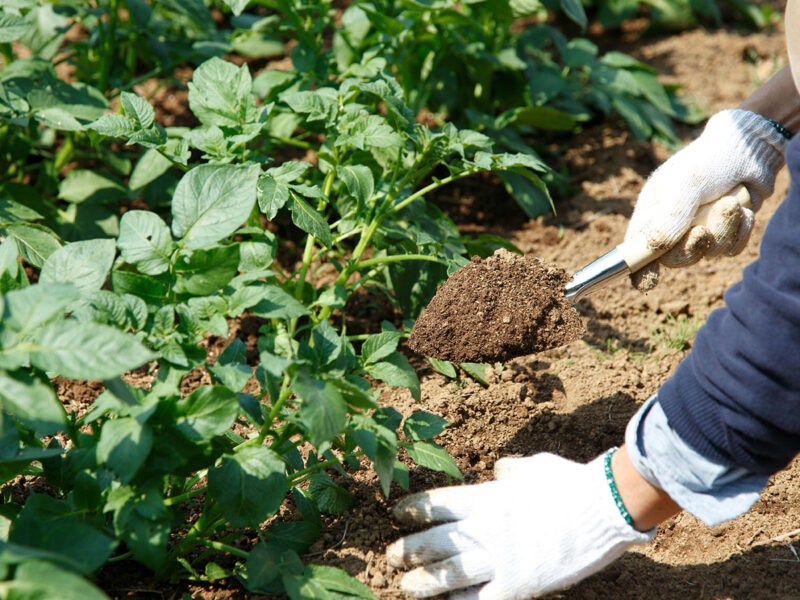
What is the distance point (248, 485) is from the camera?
45.8 inches

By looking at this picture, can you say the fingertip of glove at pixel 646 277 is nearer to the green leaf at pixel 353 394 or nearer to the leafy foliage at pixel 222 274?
the leafy foliage at pixel 222 274

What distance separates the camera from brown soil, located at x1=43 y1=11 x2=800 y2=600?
4.80ft

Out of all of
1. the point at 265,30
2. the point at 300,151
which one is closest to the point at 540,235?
the point at 300,151

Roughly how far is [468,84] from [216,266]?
65.5 inches

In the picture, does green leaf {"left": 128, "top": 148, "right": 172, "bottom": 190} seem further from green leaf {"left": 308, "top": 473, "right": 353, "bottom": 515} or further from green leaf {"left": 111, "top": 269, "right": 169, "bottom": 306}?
green leaf {"left": 308, "top": 473, "right": 353, "bottom": 515}

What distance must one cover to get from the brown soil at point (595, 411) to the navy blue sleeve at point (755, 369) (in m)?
0.48

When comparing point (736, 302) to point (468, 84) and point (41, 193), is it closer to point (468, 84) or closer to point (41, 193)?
point (468, 84)

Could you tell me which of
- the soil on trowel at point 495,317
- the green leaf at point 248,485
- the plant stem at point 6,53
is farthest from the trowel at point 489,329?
the plant stem at point 6,53

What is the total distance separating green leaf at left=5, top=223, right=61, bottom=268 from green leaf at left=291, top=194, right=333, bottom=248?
0.60 metres

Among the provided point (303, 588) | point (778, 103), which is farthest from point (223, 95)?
point (778, 103)

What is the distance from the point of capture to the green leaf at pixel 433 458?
4.42ft

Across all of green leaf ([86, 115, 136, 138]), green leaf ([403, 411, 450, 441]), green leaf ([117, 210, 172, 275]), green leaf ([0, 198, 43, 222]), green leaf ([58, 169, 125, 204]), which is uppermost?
green leaf ([86, 115, 136, 138])

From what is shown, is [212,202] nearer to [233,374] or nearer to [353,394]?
[233,374]

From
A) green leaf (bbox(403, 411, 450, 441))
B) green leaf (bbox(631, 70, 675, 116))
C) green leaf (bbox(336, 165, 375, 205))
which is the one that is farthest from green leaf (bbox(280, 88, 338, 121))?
green leaf (bbox(631, 70, 675, 116))
